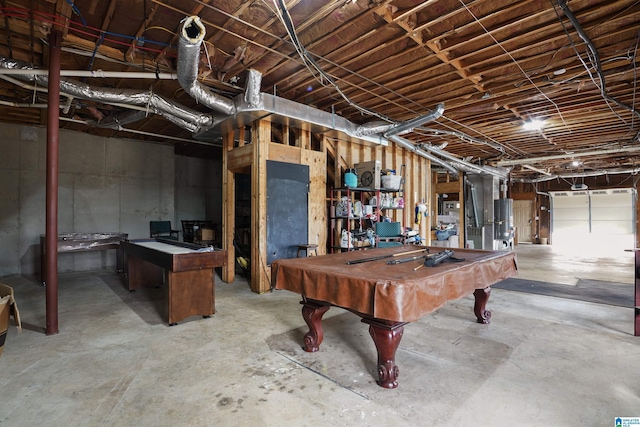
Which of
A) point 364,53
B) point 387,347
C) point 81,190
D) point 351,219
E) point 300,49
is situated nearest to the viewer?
point 387,347

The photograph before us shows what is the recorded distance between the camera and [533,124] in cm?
646

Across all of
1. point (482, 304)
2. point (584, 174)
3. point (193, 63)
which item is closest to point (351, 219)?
point (482, 304)

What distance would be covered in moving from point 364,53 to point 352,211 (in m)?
2.96

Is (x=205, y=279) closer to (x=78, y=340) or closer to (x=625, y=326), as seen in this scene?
(x=78, y=340)

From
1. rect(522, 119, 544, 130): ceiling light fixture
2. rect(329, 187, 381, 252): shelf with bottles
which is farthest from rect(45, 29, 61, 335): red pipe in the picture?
rect(522, 119, 544, 130): ceiling light fixture

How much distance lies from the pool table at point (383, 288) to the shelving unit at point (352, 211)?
9.75ft

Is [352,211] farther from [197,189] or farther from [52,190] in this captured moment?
[197,189]

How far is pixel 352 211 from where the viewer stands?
6109 millimetres

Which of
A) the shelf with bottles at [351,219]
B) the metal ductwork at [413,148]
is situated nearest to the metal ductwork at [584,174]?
the metal ductwork at [413,148]

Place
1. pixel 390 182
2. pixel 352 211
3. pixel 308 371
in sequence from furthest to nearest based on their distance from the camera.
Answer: pixel 390 182, pixel 352 211, pixel 308 371

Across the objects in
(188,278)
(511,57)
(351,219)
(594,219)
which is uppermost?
(511,57)

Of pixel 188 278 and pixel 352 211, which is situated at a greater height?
pixel 352 211

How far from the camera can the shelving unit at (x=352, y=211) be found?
19.7ft

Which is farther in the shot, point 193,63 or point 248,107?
point 248,107
